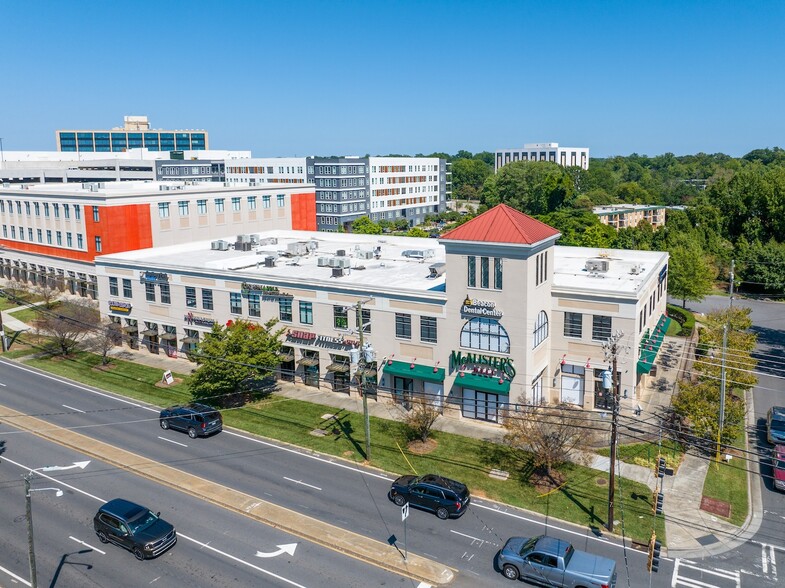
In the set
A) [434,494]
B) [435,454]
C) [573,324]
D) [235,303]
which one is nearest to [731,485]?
[573,324]

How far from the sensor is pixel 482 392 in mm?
46156

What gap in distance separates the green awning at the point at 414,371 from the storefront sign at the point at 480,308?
477 cm

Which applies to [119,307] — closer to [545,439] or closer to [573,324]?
[573,324]

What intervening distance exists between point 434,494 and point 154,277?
121 feet

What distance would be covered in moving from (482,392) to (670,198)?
160519mm

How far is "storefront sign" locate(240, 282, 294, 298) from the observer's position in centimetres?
5356

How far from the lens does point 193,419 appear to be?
44188 mm

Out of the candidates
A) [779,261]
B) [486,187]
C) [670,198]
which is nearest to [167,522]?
[779,261]

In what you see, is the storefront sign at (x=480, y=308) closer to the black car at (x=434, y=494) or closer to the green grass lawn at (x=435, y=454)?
the green grass lawn at (x=435, y=454)

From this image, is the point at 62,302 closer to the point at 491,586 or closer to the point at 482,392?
the point at 482,392

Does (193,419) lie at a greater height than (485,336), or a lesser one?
lesser

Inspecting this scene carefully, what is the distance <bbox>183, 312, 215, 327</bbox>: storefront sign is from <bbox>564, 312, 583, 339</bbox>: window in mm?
29055

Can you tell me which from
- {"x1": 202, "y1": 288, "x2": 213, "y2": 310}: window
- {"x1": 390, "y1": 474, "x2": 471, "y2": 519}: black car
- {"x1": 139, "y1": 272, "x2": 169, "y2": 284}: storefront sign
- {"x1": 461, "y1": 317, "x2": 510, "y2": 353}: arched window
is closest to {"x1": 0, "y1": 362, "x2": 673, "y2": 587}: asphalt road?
{"x1": 390, "y1": 474, "x2": 471, "y2": 519}: black car

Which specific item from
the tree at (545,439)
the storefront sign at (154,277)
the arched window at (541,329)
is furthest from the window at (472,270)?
the storefront sign at (154,277)
